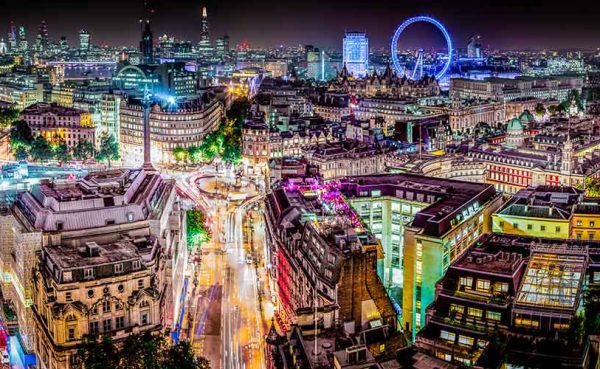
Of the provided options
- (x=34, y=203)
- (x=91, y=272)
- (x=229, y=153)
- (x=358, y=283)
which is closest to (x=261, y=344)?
(x=358, y=283)

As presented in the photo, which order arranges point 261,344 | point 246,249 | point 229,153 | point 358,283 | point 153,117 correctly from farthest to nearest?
point 153,117 → point 229,153 → point 246,249 → point 261,344 → point 358,283

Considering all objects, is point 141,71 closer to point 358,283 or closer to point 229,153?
point 229,153

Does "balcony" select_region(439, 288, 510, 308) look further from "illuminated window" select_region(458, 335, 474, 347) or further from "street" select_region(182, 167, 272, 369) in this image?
"street" select_region(182, 167, 272, 369)

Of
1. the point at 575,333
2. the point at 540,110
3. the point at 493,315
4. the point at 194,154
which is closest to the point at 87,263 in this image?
the point at 493,315

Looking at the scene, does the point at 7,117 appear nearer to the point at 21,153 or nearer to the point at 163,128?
the point at 21,153

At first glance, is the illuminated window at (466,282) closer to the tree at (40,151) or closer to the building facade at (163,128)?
the building facade at (163,128)

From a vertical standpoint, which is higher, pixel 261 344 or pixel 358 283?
pixel 358 283
